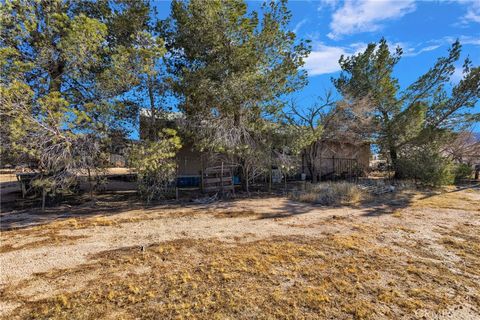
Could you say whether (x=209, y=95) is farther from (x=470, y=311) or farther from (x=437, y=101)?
(x=437, y=101)

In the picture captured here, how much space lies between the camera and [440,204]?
8.12 metres

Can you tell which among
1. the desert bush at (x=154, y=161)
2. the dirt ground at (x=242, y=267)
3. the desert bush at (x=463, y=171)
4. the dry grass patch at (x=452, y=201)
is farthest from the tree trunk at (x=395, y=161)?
the desert bush at (x=154, y=161)

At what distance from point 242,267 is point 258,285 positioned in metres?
0.52

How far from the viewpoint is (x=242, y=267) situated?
3453mm

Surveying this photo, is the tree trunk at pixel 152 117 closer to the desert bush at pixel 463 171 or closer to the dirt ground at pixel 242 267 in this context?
the dirt ground at pixel 242 267

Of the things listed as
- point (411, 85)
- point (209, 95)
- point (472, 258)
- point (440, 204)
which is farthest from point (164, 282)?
point (411, 85)

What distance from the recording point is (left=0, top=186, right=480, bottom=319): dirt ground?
8.29 ft

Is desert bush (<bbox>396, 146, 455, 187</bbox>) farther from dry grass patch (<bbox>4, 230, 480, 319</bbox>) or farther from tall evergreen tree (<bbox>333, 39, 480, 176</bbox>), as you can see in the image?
dry grass patch (<bbox>4, 230, 480, 319</bbox>)

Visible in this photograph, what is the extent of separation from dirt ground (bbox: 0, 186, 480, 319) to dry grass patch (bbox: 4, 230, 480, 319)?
15 millimetres

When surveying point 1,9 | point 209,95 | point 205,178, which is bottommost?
point 205,178

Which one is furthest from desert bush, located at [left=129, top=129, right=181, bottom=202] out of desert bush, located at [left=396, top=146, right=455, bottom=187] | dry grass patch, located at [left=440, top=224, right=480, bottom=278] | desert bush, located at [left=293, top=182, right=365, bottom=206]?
desert bush, located at [left=396, top=146, right=455, bottom=187]

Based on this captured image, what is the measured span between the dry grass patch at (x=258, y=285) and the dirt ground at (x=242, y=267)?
0.05 ft

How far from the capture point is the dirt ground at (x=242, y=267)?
2527mm

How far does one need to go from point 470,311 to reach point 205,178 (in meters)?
8.41
